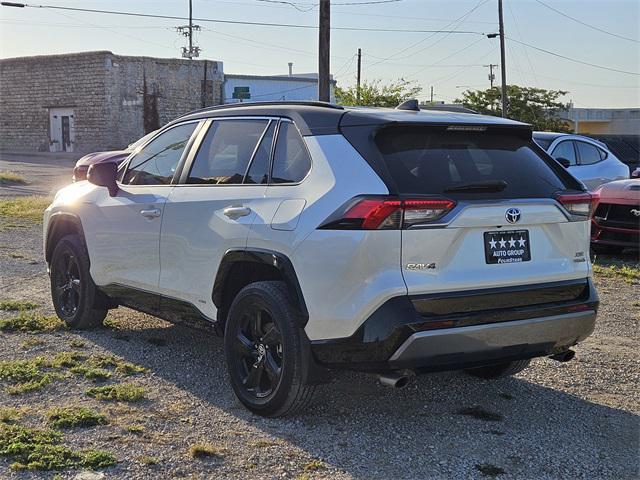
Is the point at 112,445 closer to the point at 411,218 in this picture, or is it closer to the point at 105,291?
the point at 411,218

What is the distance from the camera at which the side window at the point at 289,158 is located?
448 centimetres

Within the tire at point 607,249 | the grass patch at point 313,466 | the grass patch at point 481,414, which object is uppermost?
the tire at point 607,249

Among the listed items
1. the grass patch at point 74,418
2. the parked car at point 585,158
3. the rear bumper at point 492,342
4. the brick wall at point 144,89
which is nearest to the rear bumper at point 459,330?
the rear bumper at point 492,342

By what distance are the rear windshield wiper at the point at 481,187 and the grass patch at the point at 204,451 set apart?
1.78 metres

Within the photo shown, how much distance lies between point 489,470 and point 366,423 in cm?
86

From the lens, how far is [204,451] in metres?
4.00

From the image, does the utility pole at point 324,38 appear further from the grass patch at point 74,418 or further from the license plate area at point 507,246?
the grass patch at point 74,418

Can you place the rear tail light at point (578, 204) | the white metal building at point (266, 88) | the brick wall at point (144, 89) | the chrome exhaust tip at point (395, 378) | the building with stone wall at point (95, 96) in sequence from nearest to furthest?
the chrome exhaust tip at point (395, 378) < the rear tail light at point (578, 204) < the brick wall at point (144, 89) < the building with stone wall at point (95, 96) < the white metal building at point (266, 88)

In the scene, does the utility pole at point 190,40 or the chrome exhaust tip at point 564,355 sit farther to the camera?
the utility pole at point 190,40

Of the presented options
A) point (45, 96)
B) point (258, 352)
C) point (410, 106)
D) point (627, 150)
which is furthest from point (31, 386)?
point (45, 96)

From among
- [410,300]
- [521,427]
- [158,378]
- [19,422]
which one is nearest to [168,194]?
[158,378]

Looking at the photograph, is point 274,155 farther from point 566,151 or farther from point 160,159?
point 566,151

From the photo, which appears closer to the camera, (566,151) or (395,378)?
(395,378)

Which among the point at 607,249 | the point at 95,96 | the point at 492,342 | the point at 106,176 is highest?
the point at 95,96
